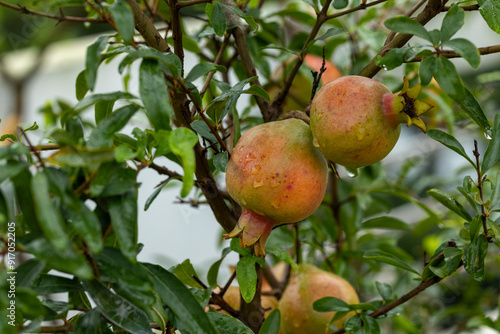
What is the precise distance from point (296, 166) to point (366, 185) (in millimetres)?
494

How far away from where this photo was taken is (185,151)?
1.29ft

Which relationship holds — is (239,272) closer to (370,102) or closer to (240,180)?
(240,180)

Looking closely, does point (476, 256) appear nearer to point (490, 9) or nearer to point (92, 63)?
point (490, 9)

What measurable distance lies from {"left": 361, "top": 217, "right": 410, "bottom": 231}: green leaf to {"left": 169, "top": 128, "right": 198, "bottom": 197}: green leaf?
595 millimetres

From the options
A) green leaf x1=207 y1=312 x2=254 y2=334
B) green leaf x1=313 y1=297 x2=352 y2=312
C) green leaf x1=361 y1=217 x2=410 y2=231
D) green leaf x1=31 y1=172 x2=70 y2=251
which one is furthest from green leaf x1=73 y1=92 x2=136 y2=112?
green leaf x1=361 y1=217 x2=410 y2=231

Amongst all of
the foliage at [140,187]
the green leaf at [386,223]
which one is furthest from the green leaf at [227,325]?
the green leaf at [386,223]

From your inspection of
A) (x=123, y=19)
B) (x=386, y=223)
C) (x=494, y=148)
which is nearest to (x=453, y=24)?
(x=494, y=148)

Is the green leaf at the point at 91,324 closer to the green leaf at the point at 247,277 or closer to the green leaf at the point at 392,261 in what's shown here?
the green leaf at the point at 247,277

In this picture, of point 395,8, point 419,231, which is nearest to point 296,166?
point 419,231

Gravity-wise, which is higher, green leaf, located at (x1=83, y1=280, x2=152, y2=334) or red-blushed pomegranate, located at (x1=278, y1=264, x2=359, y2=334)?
green leaf, located at (x1=83, y1=280, x2=152, y2=334)

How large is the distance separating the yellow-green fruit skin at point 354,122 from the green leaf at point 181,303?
0.57 feet

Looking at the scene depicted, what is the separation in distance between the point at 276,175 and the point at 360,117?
3.5 inches

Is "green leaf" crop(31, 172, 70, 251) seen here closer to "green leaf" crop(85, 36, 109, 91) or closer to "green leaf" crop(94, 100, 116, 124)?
"green leaf" crop(85, 36, 109, 91)

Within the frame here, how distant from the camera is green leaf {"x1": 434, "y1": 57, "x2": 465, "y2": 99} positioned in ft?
1.42
